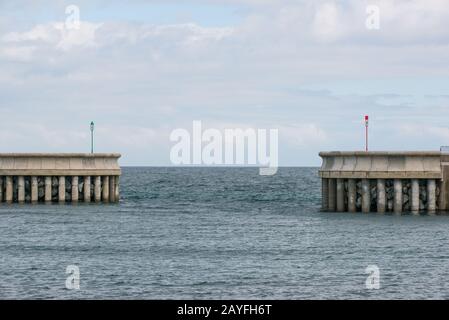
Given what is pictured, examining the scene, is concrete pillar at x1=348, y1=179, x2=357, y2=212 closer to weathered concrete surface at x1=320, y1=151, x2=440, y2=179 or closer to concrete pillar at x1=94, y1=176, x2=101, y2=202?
weathered concrete surface at x1=320, y1=151, x2=440, y2=179

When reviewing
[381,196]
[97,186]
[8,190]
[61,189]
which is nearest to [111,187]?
[97,186]

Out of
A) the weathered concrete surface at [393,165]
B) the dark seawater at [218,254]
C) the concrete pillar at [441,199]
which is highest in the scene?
the weathered concrete surface at [393,165]

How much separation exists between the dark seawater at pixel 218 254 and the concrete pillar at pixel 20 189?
5.33m

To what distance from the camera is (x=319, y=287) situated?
123ft

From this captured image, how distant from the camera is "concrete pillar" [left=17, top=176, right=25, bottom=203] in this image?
79.8 meters

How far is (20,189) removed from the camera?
8012 cm

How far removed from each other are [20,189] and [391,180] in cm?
2853

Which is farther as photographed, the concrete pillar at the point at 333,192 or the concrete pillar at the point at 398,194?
the concrete pillar at the point at 333,192

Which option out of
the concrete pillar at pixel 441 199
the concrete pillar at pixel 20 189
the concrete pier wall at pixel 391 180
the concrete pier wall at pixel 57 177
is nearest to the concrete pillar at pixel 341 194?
the concrete pier wall at pixel 391 180

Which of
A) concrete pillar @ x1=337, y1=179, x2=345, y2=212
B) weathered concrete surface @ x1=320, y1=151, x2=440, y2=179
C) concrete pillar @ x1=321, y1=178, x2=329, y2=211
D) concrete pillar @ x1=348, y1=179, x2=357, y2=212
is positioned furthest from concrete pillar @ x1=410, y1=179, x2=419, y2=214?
concrete pillar @ x1=321, y1=178, x2=329, y2=211

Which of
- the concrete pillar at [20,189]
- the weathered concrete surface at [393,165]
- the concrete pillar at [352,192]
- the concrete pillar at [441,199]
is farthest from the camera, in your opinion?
the concrete pillar at [20,189]

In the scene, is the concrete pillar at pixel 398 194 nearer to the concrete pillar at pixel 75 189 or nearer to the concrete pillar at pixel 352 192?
the concrete pillar at pixel 352 192

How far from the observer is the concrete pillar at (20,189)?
79812mm

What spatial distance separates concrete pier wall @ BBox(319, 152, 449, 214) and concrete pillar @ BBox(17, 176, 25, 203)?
23960 millimetres
